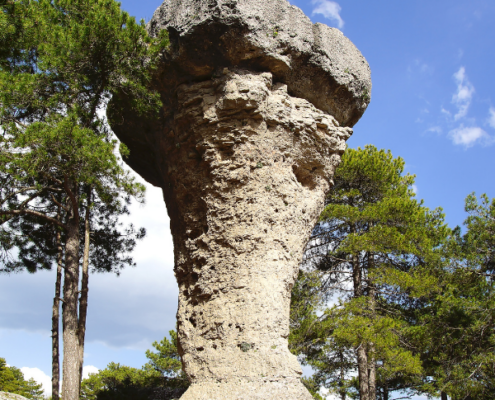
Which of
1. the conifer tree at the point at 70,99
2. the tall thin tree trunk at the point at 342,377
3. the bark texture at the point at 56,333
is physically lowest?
the tall thin tree trunk at the point at 342,377

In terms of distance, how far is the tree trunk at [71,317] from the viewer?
719cm

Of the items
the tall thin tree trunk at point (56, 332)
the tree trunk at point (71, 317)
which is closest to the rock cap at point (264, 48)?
the tree trunk at point (71, 317)

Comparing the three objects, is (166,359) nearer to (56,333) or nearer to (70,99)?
(56,333)

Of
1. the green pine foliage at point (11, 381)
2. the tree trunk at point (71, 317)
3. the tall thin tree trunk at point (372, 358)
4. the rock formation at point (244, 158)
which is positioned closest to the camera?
the rock formation at point (244, 158)

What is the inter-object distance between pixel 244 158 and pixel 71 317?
408 centimetres

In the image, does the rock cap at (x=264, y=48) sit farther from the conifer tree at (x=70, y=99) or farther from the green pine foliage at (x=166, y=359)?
the green pine foliage at (x=166, y=359)

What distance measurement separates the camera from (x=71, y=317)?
762cm

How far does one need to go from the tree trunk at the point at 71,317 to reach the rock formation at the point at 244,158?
1.82 metres

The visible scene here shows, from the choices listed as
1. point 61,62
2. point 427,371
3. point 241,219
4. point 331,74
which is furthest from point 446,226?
point 61,62

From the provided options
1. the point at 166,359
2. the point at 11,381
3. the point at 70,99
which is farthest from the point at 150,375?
the point at 70,99

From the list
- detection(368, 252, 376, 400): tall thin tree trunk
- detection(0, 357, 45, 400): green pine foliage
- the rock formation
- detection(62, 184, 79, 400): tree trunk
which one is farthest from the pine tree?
detection(0, 357, 45, 400): green pine foliage

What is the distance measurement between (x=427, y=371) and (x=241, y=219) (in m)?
7.61

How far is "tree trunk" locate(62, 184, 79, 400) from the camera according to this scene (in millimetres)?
7188

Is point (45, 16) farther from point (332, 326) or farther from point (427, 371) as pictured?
point (427, 371)
